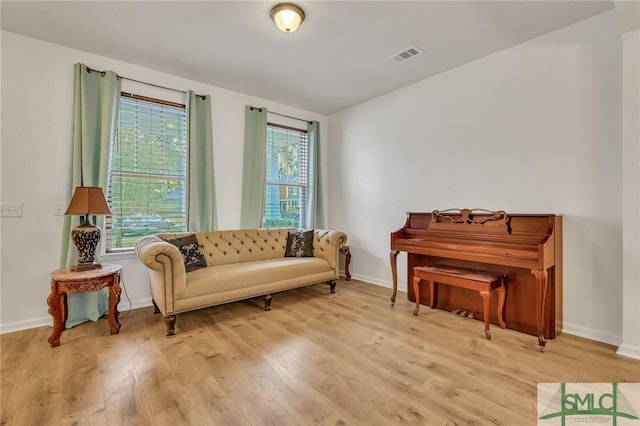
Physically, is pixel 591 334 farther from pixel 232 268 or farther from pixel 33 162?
pixel 33 162

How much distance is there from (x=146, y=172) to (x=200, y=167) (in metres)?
0.60

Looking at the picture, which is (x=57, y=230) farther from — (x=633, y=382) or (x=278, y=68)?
(x=633, y=382)

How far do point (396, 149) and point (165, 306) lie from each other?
336 centimetres

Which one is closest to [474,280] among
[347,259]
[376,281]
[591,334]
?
[591,334]

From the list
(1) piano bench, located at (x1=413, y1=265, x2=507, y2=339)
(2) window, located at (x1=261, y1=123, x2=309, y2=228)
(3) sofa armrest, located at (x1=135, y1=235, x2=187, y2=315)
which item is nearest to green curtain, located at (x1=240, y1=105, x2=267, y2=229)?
(2) window, located at (x1=261, y1=123, x2=309, y2=228)

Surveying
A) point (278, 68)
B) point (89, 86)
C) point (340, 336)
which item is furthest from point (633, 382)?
point (89, 86)

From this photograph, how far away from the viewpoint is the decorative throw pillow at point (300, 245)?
3963 millimetres

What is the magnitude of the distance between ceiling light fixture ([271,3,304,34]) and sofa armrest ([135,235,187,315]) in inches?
84.2

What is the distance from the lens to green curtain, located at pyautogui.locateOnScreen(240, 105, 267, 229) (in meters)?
4.19

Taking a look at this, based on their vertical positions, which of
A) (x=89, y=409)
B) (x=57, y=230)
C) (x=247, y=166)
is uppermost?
(x=247, y=166)

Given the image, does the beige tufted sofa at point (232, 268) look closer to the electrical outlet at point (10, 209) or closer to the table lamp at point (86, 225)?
the table lamp at point (86, 225)

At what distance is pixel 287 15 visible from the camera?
2.39 m

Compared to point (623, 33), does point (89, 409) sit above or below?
below

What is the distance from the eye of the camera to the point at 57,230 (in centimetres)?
295
